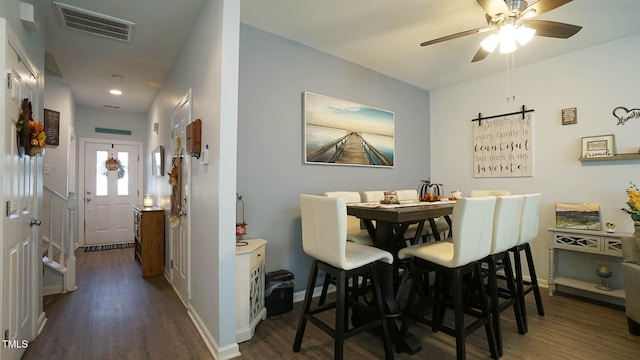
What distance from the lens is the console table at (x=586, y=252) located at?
2.84 meters

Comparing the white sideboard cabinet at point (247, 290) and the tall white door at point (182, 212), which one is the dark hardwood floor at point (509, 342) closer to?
the white sideboard cabinet at point (247, 290)

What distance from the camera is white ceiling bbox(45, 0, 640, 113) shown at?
245 centimetres

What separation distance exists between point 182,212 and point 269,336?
1.56 meters

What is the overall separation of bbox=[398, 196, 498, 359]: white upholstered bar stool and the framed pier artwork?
1.56 metres

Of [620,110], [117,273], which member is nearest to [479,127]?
[620,110]

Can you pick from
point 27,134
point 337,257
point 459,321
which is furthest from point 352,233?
point 27,134

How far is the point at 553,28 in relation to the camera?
2203 mm

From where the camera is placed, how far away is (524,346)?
7.07 feet

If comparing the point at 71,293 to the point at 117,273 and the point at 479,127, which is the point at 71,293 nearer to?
the point at 117,273

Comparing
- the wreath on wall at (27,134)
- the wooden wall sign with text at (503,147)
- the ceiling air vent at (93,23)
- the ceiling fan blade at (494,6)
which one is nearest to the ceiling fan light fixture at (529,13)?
the ceiling fan blade at (494,6)

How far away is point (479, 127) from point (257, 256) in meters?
3.59

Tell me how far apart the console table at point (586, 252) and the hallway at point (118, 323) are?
3.60 metres

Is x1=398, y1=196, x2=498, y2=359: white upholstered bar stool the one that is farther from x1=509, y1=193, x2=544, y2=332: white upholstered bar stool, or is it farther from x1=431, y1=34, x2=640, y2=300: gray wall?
x1=431, y1=34, x2=640, y2=300: gray wall

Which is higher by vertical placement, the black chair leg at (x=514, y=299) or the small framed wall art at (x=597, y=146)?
the small framed wall art at (x=597, y=146)
